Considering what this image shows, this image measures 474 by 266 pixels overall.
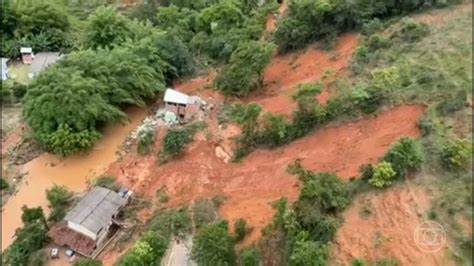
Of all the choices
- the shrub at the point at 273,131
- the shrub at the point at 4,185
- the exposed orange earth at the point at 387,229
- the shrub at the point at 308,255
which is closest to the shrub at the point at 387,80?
the shrub at the point at 273,131

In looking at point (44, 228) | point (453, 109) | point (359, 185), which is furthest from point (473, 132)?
→ point (44, 228)

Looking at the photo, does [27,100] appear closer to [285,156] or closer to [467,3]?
[285,156]

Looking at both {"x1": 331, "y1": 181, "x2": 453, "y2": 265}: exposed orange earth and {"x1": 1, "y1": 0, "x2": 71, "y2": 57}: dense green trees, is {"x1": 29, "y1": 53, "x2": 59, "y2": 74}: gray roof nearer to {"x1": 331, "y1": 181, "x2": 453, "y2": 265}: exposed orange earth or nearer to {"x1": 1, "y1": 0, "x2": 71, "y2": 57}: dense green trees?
{"x1": 1, "y1": 0, "x2": 71, "y2": 57}: dense green trees

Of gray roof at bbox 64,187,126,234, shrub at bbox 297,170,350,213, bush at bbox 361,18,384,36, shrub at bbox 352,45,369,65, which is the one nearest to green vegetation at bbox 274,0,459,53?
bush at bbox 361,18,384,36

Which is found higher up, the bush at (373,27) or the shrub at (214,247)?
the bush at (373,27)

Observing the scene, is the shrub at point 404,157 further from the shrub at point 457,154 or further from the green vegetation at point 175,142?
the green vegetation at point 175,142
